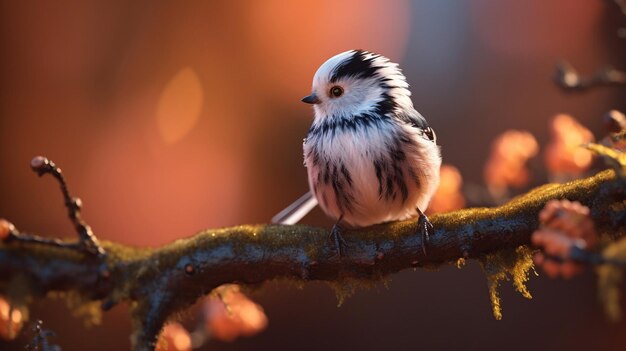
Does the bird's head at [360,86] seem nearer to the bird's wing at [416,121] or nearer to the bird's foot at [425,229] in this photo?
the bird's wing at [416,121]

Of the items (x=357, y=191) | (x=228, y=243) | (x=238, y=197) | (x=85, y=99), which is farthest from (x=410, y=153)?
(x=85, y=99)

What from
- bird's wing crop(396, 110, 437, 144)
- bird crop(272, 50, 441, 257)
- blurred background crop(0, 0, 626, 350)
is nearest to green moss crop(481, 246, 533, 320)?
bird crop(272, 50, 441, 257)

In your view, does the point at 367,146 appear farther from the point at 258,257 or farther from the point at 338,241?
the point at 258,257

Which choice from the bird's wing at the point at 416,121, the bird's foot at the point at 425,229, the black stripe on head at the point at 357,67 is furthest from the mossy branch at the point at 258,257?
the black stripe on head at the point at 357,67

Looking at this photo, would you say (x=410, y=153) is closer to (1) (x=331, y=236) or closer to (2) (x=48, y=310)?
(1) (x=331, y=236)

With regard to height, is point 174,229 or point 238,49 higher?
point 238,49

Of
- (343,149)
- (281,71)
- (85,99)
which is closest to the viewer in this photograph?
Result: (343,149)

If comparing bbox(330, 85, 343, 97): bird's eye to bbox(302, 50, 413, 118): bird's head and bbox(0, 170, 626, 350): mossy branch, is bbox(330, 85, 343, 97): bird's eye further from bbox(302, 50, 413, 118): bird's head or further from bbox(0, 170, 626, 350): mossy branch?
bbox(0, 170, 626, 350): mossy branch

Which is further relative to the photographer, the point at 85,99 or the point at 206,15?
the point at 206,15
